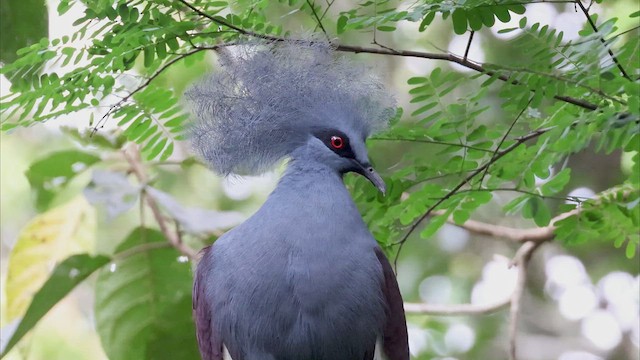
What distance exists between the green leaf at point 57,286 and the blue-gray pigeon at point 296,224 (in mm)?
934

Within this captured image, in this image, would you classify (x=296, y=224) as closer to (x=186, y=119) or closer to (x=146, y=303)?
(x=186, y=119)

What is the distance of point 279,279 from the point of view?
1883 millimetres

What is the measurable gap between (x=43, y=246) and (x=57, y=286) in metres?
0.54

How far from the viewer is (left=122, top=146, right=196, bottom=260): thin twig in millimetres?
3070

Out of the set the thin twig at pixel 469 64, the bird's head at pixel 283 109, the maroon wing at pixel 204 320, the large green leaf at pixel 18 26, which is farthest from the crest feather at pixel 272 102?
the large green leaf at pixel 18 26

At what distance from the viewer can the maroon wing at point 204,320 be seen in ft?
6.73

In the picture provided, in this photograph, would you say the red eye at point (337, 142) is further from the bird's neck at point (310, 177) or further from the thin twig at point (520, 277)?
the thin twig at point (520, 277)

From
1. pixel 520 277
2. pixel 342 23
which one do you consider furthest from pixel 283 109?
pixel 520 277

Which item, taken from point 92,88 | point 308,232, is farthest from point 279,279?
point 92,88

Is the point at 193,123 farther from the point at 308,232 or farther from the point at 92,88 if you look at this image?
the point at 308,232

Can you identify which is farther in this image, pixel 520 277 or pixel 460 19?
pixel 520 277

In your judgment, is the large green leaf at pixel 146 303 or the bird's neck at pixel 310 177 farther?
the large green leaf at pixel 146 303

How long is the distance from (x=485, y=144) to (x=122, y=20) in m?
0.99

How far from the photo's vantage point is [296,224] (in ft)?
6.38
